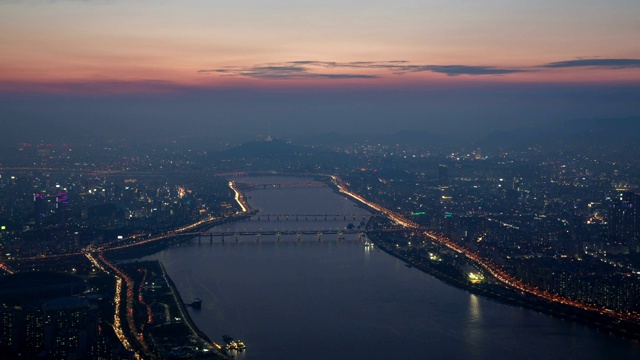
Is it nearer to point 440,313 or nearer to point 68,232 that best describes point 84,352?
point 440,313

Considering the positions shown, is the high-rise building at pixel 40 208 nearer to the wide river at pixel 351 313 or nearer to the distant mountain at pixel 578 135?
the wide river at pixel 351 313

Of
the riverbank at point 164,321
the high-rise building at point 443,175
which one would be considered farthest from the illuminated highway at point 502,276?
the high-rise building at point 443,175

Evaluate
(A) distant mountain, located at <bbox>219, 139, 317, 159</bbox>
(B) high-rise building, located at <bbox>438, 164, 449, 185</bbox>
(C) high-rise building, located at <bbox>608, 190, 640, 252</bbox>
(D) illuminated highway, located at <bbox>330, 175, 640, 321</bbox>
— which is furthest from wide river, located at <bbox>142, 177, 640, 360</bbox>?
(A) distant mountain, located at <bbox>219, 139, 317, 159</bbox>

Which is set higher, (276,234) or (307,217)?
(276,234)

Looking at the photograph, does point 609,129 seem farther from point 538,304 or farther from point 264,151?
point 538,304

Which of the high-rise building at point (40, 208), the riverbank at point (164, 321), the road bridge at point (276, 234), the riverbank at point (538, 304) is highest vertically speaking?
the riverbank at point (164, 321)

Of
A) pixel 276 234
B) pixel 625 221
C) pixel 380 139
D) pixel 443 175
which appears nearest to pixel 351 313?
pixel 276 234

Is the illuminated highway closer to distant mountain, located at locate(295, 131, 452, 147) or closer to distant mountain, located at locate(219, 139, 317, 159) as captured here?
distant mountain, located at locate(219, 139, 317, 159)

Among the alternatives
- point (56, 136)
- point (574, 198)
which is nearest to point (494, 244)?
point (574, 198)
